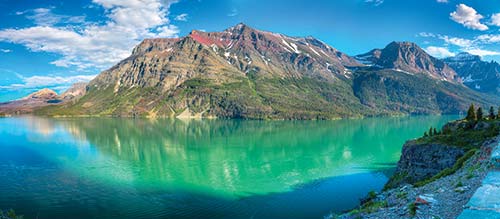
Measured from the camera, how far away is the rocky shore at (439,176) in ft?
66.5

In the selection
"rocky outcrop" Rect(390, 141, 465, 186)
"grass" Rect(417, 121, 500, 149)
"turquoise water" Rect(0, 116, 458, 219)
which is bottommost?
"turquoise water" Rect(0, 116, 458, 219)

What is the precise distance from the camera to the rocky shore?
20.3 meters

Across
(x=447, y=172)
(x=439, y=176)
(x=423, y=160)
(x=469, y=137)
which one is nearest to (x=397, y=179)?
(x=423, y=160)

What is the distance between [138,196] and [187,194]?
23.2 ft

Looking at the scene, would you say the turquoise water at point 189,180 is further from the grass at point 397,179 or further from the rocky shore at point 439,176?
the rocky shore at point 439,176

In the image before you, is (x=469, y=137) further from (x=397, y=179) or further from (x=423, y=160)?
(x=397, y=179)

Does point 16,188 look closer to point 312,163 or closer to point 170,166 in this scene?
point 170,166

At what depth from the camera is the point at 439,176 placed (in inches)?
1367

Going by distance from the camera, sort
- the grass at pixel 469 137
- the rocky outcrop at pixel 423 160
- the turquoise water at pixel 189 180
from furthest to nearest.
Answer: the turquoise water at pixel 189 180 < the rocky outcrop at pixel 423 160 < the grass at pixel 469 137

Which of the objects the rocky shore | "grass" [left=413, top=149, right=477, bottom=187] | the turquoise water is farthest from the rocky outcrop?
"grass" [left=413, top=149, right=477, bottom=187]

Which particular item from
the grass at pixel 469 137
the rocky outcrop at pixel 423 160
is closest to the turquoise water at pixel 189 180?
the rocky outcrop at pixel 423 160

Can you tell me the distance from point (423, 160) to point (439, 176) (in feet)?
54.5

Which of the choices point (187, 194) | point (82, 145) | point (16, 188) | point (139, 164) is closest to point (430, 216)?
point (187, 194)

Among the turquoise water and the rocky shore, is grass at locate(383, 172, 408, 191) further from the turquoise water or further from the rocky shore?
the turquoise water
